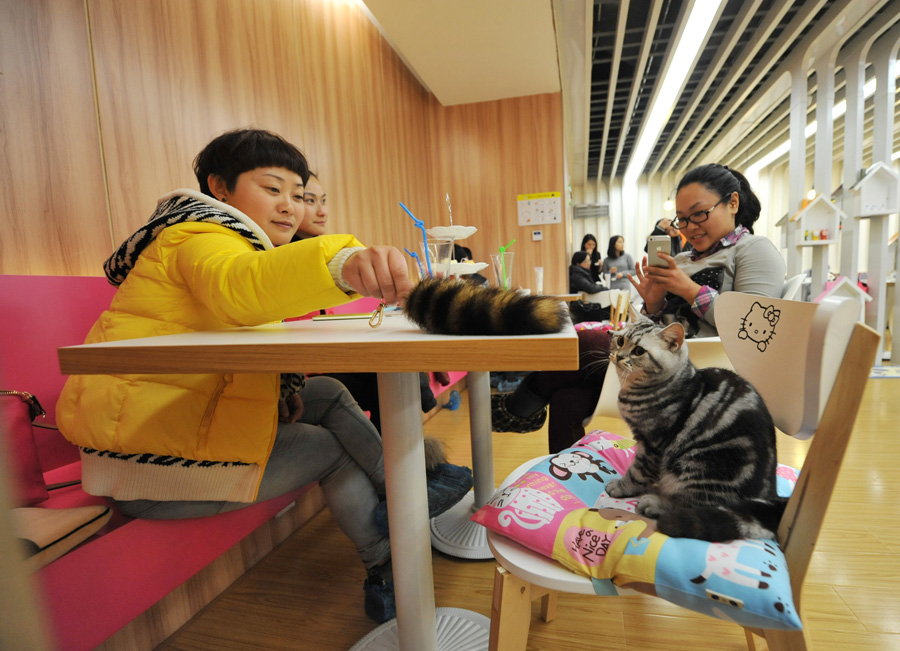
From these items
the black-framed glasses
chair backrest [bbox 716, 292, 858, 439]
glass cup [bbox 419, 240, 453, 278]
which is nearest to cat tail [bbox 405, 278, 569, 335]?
chair backrest [bbox 716, 292, 858, 439]

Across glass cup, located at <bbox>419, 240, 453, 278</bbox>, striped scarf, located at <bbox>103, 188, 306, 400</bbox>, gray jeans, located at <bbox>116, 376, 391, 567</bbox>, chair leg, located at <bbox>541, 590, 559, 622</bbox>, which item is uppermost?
striped scarf, located at <bbox>103, 188, 306, 400</bbox>

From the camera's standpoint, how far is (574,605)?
1137mm

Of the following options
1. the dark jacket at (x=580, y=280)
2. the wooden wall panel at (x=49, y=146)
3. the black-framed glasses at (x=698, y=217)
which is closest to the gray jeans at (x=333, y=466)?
the wooden wall panel at (x=49, y=146)

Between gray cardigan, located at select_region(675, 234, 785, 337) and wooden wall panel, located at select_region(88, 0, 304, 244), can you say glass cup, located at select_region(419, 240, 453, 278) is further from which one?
wooden wall panel, located at select_region(88, 0, 304, 244)

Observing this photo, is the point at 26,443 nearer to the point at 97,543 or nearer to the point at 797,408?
the point at 97,543

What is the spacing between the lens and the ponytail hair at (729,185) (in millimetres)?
1374

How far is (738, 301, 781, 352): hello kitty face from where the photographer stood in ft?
2.06

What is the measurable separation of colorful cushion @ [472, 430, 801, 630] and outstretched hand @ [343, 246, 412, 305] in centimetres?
37

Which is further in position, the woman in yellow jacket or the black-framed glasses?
the black-framed glasses

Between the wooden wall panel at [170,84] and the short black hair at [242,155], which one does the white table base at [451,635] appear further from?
the wooden wall panel at [170,84]

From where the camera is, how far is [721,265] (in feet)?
4.52

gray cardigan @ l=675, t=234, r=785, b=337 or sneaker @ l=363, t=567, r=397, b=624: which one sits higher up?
gray cardigan @ l=675, t=234, r=785, b=337

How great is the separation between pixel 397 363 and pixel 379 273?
6.0 inches

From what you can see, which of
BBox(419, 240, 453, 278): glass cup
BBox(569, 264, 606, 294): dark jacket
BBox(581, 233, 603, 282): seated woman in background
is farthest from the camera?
BBox(581, 233, 603, 282): seated woman in background
